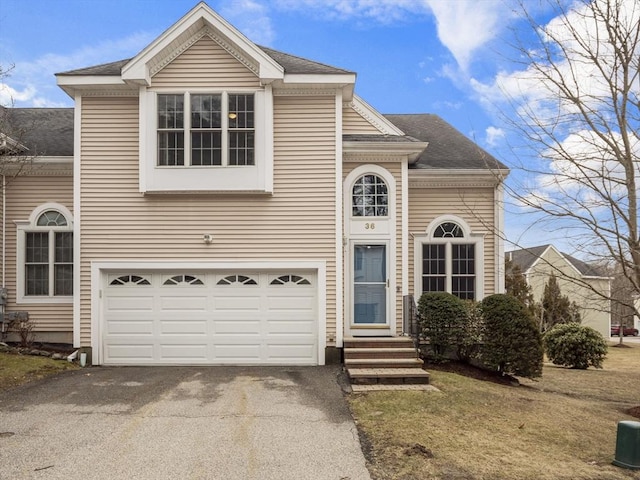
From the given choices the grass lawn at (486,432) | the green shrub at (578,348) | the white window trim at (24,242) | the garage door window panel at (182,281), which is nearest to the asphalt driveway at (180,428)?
the grass lawn at (486,432)

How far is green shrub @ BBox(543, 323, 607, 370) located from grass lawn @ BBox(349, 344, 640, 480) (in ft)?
17.8

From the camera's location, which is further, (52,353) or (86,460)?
(52,353)

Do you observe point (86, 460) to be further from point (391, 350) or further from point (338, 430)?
point (391, 350)

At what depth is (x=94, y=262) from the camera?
36.2 ft

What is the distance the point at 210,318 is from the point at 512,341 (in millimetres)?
6104

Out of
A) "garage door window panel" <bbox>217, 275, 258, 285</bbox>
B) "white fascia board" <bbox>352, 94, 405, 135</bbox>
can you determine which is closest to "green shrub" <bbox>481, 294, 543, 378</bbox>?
"white fascia board" <bbox>352, 94, 405, 135</bbox>

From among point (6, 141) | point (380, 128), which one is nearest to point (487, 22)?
point (380, 128)

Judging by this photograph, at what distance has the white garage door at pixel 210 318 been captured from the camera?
36.3ft

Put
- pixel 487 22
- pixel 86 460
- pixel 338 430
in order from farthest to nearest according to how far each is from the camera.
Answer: pixel 487 22 < pixel 338 430 < pixel 86 460

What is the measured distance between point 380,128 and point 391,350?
5.06m

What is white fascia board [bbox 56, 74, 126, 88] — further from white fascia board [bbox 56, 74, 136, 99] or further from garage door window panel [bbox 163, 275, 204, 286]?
garage door window panel [bbox 163, 275, 204, 286]

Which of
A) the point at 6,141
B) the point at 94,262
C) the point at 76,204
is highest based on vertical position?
the point at 6,141

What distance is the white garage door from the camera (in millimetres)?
11062

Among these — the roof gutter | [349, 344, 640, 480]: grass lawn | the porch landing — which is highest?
the roof gutter
